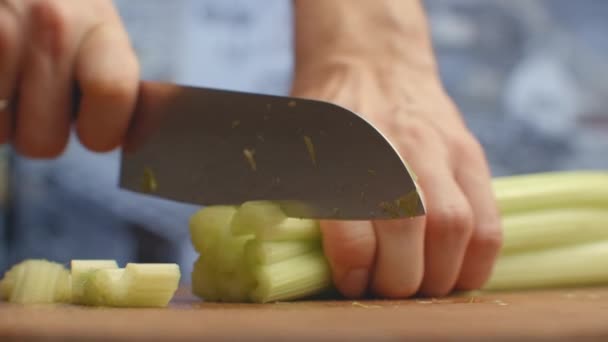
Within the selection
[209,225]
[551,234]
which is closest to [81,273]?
[209,225]

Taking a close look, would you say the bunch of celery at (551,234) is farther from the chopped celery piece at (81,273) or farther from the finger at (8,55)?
the finger at (8,55)

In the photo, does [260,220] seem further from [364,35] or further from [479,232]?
[364,35]

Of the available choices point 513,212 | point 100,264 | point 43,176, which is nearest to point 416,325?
point 100,264

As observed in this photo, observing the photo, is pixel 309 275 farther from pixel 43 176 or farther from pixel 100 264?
pixel 43 176

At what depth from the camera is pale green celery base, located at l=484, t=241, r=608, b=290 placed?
1.50 m

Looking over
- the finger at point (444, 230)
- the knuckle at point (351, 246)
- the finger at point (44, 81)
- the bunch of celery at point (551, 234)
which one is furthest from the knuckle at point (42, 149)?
the bunch of celery at point (551, 234)

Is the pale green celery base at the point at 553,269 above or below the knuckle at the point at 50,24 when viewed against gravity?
below

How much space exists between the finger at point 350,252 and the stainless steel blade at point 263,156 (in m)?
0.05

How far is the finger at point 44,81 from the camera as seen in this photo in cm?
133

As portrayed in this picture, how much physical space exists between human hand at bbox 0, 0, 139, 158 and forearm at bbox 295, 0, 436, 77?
1.50 ft

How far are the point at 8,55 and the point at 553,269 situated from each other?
0.97m

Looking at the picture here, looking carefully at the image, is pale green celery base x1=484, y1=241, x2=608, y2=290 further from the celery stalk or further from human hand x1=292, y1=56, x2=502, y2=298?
the celery stalk

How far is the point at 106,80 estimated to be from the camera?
1.34 metres

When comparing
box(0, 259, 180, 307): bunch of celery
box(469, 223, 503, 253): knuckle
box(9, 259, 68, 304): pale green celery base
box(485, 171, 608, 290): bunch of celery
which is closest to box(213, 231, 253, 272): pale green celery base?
box(0, 259, 180, 307): bunch of celery
